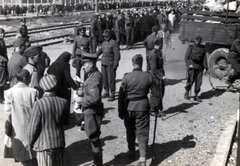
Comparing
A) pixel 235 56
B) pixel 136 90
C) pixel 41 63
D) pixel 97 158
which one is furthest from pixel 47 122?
pixel 235 56

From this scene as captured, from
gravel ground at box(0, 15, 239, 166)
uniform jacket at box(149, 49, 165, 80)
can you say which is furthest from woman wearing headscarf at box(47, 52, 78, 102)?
uniform jacket at box(149, 49, 165, 80)

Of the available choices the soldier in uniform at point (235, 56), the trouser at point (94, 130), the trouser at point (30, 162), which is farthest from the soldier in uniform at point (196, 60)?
the trouser at point (30, 162)

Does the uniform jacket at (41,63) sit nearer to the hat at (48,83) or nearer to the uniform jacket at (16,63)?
the uniform jacket at (16,63)

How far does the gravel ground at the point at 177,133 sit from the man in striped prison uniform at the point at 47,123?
5.40 ft

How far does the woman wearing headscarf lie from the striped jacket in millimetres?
2598

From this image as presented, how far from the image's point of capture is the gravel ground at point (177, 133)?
6789 millimetres

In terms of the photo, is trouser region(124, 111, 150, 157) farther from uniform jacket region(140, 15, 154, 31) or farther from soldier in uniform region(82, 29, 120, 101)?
uniform jacket region(140, 15, 154, 31)

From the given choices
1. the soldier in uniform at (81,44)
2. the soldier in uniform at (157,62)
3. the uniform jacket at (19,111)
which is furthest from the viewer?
the soldier in uniform at (81,44)

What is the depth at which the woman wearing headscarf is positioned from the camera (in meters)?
7.56

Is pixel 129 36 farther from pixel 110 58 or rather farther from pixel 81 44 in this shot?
pixel 110 58

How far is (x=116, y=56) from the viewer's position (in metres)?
10.2

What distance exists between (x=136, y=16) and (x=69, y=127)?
15.3m

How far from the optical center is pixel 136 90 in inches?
245

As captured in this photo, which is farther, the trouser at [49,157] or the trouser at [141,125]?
the trouser at [141,125]
